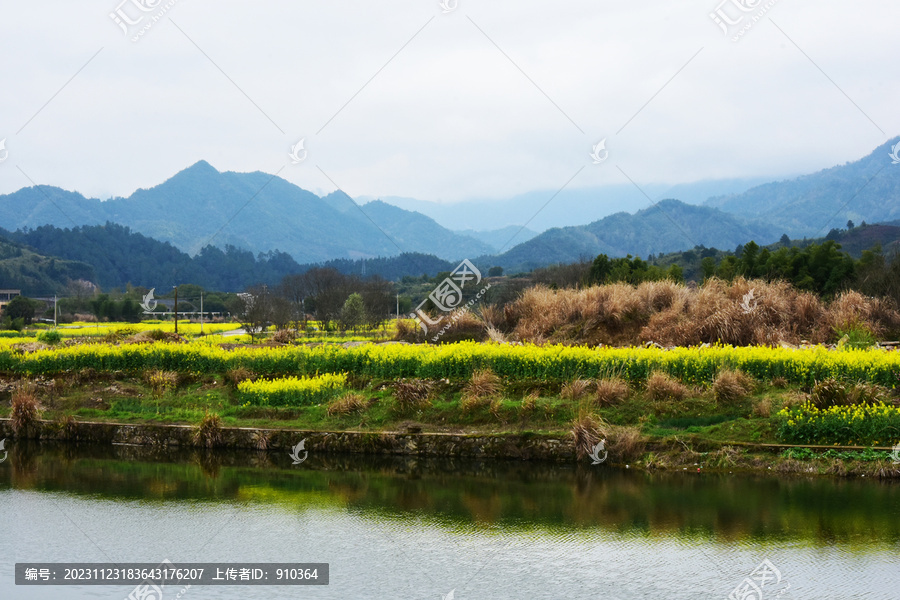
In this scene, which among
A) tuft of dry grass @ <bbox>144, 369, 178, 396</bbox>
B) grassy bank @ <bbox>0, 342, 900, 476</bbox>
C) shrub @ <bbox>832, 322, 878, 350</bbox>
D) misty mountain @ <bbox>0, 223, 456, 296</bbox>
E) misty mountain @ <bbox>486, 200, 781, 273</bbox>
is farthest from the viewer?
misty mountain @ <bbox>486, 200, 781, 273</bbox>

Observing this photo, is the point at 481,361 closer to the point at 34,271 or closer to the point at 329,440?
the point at 329,440

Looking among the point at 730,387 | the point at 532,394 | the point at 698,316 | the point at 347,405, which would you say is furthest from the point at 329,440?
the point at 698,316

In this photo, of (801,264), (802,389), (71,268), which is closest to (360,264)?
(71,268)

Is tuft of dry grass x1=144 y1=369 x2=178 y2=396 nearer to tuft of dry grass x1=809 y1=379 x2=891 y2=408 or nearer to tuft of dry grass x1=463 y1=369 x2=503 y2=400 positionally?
tuft of dry grass x1=463 y1=369 x2=503 y2=400

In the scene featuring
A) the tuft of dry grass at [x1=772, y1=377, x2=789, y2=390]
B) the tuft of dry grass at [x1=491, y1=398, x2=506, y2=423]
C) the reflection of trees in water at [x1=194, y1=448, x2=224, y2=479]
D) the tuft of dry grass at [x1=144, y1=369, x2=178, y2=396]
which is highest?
the tuft of dry grass at [x1=772, y1=377, x2=789, y2=390]

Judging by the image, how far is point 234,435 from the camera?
51.9 feet

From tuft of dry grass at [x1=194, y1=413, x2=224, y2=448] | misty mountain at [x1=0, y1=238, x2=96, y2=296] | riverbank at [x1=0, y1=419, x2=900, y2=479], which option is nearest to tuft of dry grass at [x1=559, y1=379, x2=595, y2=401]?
riverbank at [x1=0, y1=419, x2=900, y2=479]

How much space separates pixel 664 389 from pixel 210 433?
9.10 meters

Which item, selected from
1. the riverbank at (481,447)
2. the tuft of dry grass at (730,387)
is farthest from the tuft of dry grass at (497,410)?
the tuft of dry grass at (730,387)

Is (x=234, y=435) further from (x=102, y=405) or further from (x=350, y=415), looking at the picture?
(x=102, y=405)

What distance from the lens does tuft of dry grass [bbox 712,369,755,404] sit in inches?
589

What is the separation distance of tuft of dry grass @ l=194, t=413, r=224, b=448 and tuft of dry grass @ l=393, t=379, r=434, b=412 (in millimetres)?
3660

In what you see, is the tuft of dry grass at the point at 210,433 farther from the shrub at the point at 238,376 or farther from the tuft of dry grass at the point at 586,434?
the tuft of dry grass at the point at 586,434

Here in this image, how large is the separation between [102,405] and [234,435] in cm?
453
